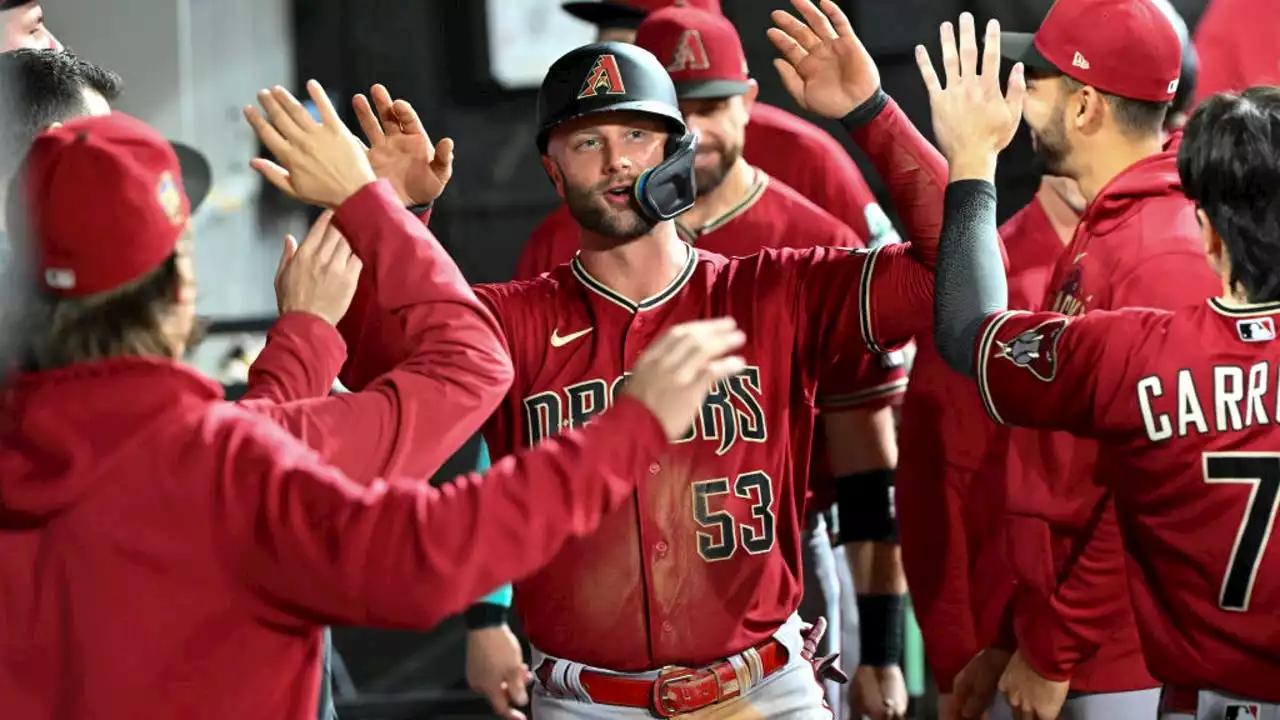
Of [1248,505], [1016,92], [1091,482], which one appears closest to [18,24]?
[1016,92]

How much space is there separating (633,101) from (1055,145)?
0.85m

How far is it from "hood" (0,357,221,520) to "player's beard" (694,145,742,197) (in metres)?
2.08

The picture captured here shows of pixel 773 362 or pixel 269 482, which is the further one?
pixel 773 362

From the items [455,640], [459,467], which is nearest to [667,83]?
[459,467]

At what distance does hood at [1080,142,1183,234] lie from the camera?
8.62ft

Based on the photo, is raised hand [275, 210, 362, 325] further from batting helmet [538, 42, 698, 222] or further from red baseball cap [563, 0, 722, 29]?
red baseball cap [563, 0, 722, 29]

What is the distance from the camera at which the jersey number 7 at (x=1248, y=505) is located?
2129 mm

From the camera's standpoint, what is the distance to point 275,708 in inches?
68.3

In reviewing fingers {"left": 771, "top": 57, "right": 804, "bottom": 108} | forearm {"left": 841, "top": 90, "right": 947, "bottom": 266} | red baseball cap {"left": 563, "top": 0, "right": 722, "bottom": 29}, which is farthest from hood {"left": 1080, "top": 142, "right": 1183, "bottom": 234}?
red baseball cap {"left": 563, "top": 0, "right": 722, "bottom": 29}

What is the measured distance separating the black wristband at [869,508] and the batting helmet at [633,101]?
1.13m

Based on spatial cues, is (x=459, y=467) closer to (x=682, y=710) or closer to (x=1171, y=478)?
(x=682, y=710)

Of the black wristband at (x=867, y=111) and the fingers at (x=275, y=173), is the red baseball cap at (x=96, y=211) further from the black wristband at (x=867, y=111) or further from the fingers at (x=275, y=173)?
the black wristband at (x=867, y=111)

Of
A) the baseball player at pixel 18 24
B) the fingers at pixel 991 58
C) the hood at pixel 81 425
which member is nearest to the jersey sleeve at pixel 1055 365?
the fingers at pixel 991 58

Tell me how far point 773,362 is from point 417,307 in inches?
33.0
